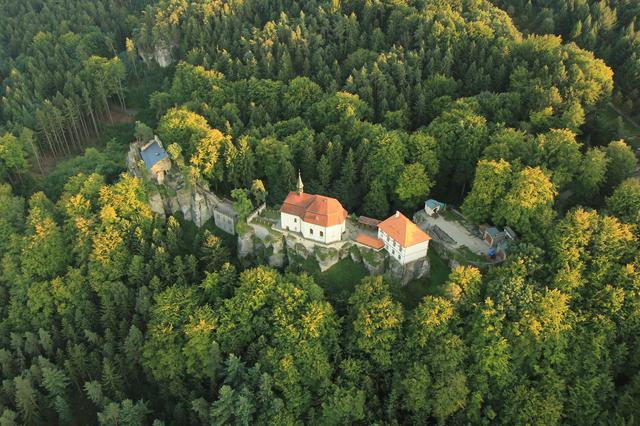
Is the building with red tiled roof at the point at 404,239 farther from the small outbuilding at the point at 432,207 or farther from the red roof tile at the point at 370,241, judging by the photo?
the small outbuilding at the point at 432,207

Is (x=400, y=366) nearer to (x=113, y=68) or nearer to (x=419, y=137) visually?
(x=419, y=137)

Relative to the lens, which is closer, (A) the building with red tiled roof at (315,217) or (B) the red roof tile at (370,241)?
(A) the building with red tiled roof at (315,217)

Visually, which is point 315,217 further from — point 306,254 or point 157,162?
Result: point 157,162

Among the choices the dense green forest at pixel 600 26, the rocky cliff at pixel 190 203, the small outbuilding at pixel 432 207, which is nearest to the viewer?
the small outbuilding at pixel 432 207

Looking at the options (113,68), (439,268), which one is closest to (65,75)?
(113,68)

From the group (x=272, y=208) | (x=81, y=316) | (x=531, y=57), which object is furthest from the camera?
(x=531, y=57)

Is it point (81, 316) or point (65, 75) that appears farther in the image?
point (65, 75)

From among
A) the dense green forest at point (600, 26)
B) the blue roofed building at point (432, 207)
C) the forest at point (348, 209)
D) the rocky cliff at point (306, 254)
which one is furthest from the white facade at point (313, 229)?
the dense green forest at point (600, 26)

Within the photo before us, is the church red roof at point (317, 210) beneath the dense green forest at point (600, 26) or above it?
beneath
